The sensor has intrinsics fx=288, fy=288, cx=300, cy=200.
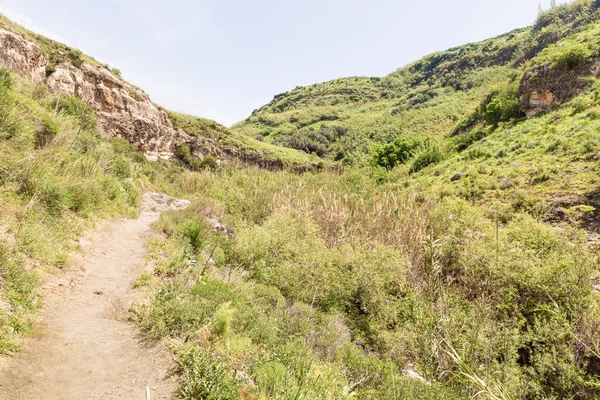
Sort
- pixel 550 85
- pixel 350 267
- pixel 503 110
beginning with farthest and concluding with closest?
1. pixel 503 110
2. pixel 550 85
3. pixel 350 267

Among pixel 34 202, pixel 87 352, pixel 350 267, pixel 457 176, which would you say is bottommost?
pixel 350 267

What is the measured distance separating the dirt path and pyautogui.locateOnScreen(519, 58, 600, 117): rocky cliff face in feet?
→ 101

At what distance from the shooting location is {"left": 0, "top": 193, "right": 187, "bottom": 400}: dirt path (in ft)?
11.0

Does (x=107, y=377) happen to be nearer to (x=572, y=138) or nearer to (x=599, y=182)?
(x=599, y=182)

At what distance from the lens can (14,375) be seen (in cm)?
323

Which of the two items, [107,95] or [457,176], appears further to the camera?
[107,95]

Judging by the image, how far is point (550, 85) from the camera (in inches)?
939

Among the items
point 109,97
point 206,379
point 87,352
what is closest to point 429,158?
point 206,379

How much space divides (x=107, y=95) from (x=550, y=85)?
125 feet

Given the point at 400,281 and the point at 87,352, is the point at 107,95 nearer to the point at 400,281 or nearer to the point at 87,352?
the point at 87,352

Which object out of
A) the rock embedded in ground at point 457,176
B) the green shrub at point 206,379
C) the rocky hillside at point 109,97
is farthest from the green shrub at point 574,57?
the green shrub at point 206,379

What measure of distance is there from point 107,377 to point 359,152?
199 ft

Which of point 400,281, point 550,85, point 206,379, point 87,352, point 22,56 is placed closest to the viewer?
point 206,379

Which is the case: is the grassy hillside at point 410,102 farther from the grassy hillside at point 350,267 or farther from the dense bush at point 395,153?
the grassy hillside at point 350,267
